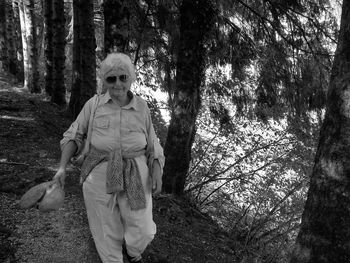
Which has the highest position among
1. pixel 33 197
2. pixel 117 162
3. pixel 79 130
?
pixel 79 130

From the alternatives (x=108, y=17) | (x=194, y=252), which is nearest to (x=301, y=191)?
(x=194, y=252)

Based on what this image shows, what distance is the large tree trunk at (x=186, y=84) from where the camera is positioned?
20.0 feet

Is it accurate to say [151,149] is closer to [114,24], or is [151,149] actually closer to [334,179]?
[334,179]

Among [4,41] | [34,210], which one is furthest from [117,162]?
[4,41]

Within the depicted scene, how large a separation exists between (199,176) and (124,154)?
7.54 metres

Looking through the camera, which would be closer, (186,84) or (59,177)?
(59,177)

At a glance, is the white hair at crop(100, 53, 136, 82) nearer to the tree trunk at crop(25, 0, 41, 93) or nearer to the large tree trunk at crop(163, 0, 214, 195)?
the large tree trunk at crop(163, 0, 214, 195)

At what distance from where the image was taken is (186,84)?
629 centimetres

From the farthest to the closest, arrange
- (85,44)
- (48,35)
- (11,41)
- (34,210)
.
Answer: (11,41) < (48,35) < (85,44) < (34,210)

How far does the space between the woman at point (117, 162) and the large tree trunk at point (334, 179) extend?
1.27 meters

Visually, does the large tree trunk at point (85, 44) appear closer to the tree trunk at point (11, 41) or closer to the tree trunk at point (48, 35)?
the tree trunk at point (48, 35)

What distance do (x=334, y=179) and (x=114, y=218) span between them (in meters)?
1.74

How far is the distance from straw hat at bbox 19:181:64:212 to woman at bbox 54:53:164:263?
17 cm

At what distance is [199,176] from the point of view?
1032 centimetres
